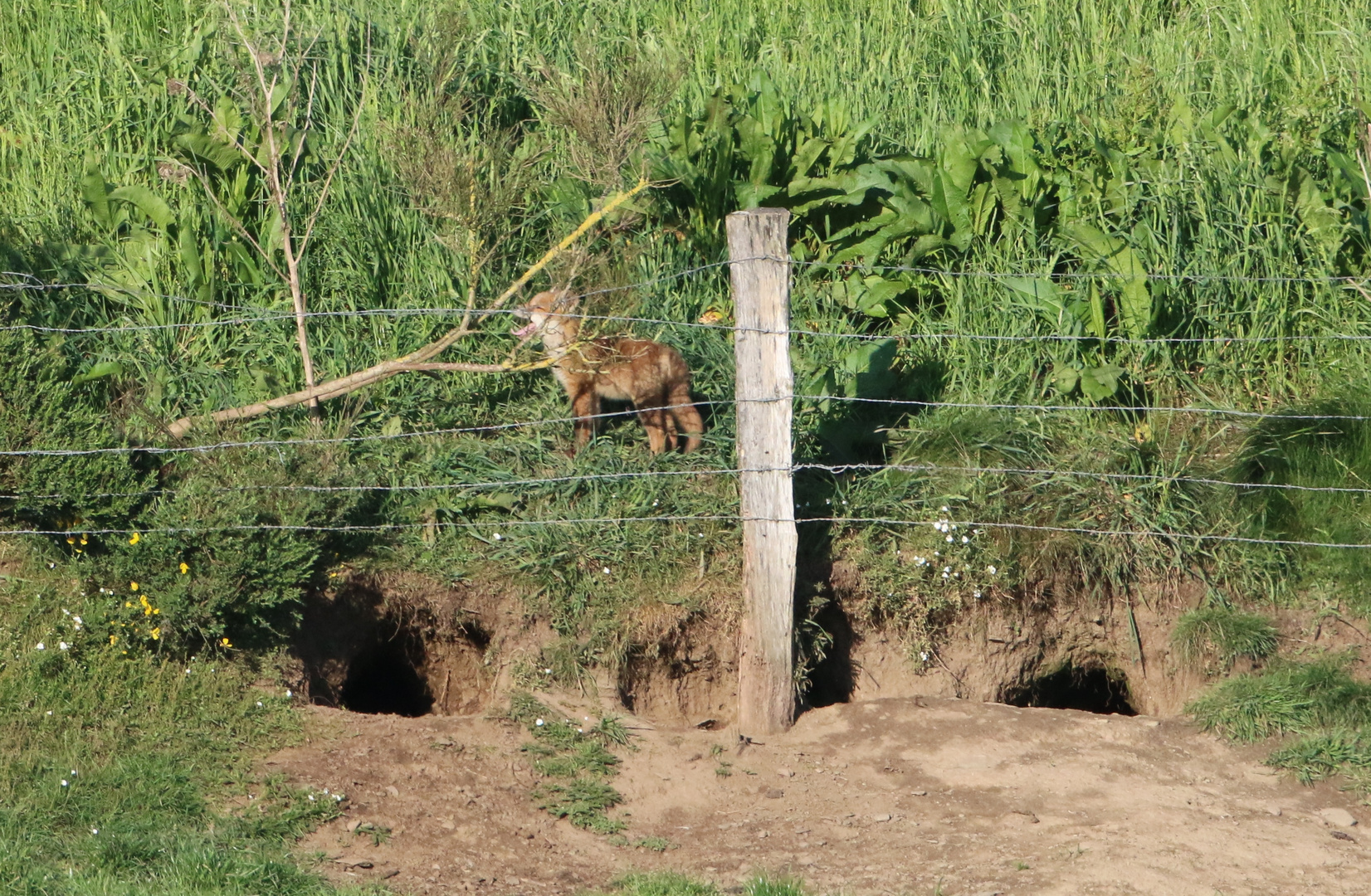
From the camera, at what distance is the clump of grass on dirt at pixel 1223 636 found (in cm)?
634

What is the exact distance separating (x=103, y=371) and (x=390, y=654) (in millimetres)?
1957

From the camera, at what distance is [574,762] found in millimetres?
5605

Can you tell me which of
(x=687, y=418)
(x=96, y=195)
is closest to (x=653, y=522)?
(x=687, y=418)

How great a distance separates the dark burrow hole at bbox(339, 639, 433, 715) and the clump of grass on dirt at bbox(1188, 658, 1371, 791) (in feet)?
11.8

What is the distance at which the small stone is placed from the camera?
5.30 meters

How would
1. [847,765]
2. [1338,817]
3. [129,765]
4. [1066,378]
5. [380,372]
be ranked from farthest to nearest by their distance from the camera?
[1066,378] → [380,372] → [847,765] → [1338,817] → [129,765]

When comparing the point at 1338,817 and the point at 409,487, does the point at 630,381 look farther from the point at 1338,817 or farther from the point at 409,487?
the point at 1338,817

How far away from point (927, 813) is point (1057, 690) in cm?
190

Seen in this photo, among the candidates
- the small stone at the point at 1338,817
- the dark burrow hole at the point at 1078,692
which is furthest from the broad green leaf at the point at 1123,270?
the small stone at the point at 1338,817

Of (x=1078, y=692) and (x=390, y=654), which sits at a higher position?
(x=390, y=654)

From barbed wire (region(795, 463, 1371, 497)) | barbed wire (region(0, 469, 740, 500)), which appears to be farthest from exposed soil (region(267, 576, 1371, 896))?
barbed wire (region(795, 463, 1371, 497))

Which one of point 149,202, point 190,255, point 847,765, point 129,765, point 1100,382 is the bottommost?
point 847,765

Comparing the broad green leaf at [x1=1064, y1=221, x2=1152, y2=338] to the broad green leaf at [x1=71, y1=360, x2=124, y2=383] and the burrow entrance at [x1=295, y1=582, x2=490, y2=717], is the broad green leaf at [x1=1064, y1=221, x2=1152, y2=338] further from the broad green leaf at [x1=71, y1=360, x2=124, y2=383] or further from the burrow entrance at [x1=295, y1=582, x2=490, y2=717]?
the broad green leaf at [x1=71, y1=360, x2=124, y2=383]

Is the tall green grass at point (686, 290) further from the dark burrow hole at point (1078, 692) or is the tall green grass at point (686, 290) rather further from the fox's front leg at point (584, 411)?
the dark burrow hole at point (1078, 692)
